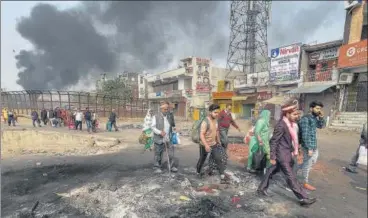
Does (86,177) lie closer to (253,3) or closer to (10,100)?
(10,100)

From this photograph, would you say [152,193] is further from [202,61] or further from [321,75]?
[202,61]

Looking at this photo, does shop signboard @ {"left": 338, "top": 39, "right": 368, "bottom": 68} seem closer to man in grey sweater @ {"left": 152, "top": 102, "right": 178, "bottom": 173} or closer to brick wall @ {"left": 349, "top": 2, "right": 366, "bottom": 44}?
brick wall @ {"left": 349, "top": 2, "right": 366, "bottom": 44}

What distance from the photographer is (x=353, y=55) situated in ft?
51.9

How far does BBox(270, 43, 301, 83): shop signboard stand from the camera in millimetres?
20328

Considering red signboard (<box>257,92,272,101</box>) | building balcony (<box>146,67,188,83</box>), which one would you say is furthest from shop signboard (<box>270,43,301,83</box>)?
building balcony (<box>146,67,188,83</box>)

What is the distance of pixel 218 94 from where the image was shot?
102 ft

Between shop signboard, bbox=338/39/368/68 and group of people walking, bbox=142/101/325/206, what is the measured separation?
14.5 m

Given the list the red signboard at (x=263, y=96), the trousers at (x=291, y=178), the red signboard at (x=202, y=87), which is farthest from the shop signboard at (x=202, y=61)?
the trousers at (x=291, y=178)

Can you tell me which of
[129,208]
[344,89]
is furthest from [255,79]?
[129,208]

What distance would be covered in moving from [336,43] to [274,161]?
19.2 m

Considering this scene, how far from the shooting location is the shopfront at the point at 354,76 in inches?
605

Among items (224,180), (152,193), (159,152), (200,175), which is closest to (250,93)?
(159,152)

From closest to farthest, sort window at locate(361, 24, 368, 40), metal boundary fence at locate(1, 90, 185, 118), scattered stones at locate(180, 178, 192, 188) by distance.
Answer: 1. scattered stones at locate(180, 178, 192, 188)
2. window at locate(361, 24, 368, 40)
3. metal boundary fence at locate(1, 90, 185, 118)

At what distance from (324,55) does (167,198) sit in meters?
21.0
